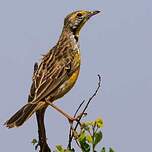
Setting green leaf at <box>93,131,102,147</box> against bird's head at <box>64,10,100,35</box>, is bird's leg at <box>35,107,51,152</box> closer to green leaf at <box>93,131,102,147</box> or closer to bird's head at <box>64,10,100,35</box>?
green leaf at <box>93,131,102,147</box>

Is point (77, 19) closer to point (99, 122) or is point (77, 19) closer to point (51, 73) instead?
point (51, 73)

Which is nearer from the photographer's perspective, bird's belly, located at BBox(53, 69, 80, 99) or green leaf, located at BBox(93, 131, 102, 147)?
green leaf, located at BBox(93, 131, 102, 147)

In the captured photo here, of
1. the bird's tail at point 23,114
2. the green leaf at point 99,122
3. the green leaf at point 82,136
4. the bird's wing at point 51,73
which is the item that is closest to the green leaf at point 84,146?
the green leaf at point 82,136

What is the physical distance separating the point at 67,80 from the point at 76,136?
81.5 inches

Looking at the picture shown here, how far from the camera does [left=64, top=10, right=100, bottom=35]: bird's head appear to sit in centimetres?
832

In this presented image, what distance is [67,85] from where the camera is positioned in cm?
700

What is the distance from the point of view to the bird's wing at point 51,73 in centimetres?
666

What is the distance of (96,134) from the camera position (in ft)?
16.8

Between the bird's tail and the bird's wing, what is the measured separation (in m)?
0.11

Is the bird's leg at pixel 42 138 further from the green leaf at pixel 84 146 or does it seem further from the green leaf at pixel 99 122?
the green leaf at pixel 99 122

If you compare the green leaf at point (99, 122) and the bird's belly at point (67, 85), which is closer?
the green leaf at point (99, 122)

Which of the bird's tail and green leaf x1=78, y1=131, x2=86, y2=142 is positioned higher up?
the bird's tail

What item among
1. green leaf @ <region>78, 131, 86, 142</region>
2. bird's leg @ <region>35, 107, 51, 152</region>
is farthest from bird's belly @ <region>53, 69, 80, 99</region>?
green leaf @ <region>78, 131, 86, 142</region>

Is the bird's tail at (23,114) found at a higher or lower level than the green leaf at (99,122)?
higher
